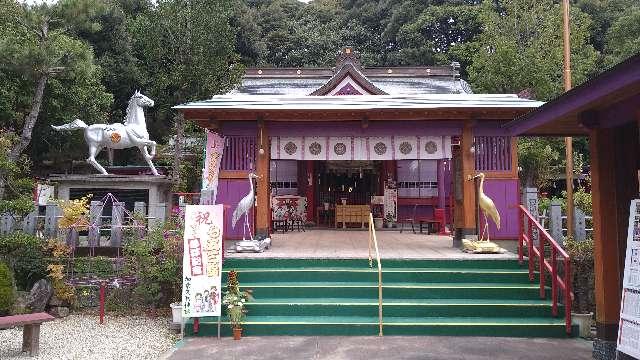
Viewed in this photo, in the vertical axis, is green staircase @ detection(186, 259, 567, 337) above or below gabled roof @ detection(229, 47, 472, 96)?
below

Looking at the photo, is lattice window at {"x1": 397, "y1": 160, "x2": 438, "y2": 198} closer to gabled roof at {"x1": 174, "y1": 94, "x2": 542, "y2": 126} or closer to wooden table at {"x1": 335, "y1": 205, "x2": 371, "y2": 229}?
wooden table at {"x1": 335, "y1": 205, "x2": 371, "y2": 229}

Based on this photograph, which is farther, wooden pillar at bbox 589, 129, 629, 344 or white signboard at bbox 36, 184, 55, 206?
white signboard at bbox 36, 184, 55, 206

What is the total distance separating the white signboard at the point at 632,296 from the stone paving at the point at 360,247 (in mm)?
4008

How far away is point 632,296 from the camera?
190 inches

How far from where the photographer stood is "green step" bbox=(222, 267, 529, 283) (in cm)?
830

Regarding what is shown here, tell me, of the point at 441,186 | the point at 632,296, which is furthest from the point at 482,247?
the point at 441,186

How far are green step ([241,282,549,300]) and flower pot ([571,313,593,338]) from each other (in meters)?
0.77

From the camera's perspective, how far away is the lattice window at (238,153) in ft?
37.4

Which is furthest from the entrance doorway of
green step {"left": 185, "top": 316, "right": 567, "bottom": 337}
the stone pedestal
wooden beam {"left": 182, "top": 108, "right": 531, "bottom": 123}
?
green step {"left": 185, "top": 316, "right": 567, "bottom": 337}

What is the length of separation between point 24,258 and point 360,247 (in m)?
6.89

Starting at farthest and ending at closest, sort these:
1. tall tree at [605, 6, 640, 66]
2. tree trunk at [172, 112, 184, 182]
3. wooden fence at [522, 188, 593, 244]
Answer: tall tree at [605, 6, 640, 66]
tree trunk at [172, 112, 184, 182]
wooden fence at [522, 188, 593, 244]

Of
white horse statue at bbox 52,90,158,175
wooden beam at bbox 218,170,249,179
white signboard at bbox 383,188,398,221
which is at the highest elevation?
white horse statue at bbox 52,90,158,175

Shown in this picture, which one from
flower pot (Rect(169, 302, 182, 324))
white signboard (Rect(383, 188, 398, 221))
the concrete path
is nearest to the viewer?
the concrete path

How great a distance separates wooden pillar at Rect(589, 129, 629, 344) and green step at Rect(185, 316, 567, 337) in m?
1.21
